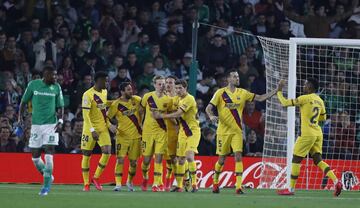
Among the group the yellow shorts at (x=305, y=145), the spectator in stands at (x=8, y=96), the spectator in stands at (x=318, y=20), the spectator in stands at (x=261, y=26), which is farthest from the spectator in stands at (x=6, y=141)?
the spectator in stands at (x=318, y=20)

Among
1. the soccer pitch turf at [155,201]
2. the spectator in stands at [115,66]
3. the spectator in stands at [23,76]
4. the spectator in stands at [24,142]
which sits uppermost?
the spectator in stands at [115,66]

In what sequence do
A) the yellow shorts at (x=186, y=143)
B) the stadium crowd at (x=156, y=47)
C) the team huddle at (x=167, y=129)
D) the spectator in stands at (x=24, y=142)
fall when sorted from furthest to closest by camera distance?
the stadium crowd at (x=156, y=47) < the spectator in stands at (x=24, y=142) < the yellow shorts at (x=186, y=143) < the team huddle at (x=167, y=129)

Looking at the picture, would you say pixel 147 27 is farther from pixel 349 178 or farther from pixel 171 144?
pixel 349 178

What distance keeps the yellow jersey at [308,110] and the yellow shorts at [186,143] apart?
7.27 ft

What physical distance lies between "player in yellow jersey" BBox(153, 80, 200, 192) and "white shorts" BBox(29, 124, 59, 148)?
11.5 feet

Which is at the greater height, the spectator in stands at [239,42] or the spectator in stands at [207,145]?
the spectator in stands at [239,42]

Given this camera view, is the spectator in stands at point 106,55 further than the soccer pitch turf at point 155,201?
Yes

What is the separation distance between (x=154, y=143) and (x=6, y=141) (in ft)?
14.0

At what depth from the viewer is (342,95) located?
86.5 feet

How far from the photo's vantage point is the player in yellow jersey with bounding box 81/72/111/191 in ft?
71.6

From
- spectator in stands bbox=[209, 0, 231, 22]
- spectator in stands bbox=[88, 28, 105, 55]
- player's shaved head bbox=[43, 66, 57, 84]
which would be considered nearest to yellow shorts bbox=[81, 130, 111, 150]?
player's shaved head bbox=[43, 66, 57, 84]

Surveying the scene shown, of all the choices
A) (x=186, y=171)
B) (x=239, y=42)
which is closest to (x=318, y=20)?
(x=239, y=42)

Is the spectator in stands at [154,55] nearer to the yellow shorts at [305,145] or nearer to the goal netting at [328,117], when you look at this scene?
the goal netting at [328,117]

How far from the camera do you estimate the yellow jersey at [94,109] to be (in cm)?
2184
